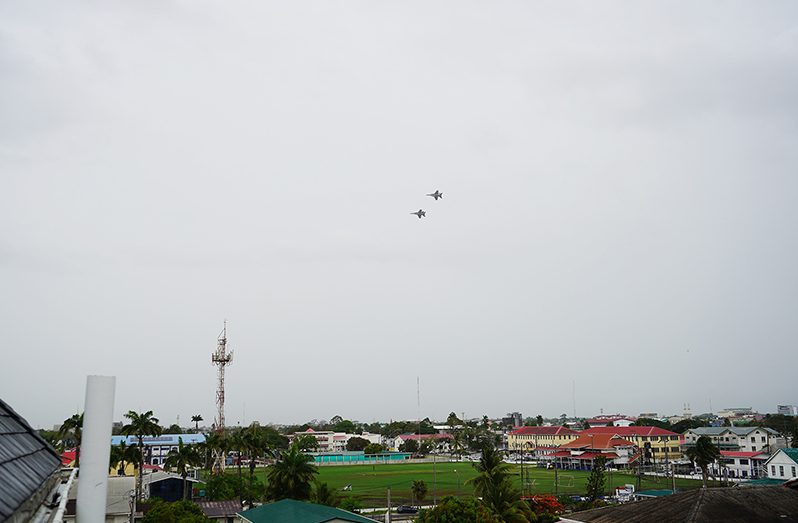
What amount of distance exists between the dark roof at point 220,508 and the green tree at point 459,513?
20891 mm

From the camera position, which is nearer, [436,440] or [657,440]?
[657,440]

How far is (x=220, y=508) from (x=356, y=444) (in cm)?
12993

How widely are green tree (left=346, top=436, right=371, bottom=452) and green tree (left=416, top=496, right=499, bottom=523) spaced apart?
143m

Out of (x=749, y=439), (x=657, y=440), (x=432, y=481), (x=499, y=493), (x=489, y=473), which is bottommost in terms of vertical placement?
(x=432, y=481)

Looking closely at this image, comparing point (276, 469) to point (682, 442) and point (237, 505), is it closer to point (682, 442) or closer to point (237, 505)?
point (237, 505)

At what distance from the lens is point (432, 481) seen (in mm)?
96188

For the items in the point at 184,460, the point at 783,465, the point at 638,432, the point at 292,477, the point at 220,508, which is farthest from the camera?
the point at 638,432

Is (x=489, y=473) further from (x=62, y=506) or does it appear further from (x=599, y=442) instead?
(x=599, y=442)

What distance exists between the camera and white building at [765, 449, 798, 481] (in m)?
74.8

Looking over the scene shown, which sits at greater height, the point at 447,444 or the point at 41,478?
the point at 41,478

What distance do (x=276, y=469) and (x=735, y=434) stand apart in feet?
351

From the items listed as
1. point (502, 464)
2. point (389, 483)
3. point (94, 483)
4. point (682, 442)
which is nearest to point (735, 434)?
point (682, 442)

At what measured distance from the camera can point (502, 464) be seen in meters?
43.6

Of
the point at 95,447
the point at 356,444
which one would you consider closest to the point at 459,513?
the point at 95,447
